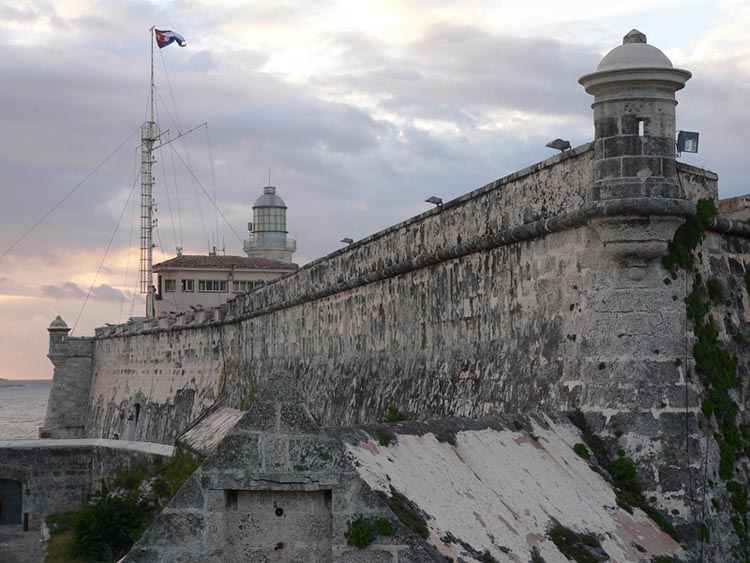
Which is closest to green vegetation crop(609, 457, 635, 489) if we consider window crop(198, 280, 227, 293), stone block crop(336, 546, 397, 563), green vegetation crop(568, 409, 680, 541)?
green vegetation crop(568, 409, 680, 541)

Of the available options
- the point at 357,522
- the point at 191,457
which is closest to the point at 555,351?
the point at 357,522

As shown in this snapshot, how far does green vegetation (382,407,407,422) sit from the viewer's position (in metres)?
14.0

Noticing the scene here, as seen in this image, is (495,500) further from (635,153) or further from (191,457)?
(191,457)

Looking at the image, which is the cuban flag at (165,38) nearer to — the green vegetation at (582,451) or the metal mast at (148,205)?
the metal mast at (148,205)

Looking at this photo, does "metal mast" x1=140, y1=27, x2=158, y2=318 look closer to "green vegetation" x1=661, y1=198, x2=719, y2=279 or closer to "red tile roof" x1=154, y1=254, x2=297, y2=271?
"red tile roof" x1=154, y1=254, x2=297, y2=271

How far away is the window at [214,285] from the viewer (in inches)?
1907

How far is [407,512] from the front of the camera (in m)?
6.91

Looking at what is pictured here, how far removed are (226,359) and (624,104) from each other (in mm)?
18079

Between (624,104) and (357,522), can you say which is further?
(624,104)

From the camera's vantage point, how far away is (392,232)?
16.3m

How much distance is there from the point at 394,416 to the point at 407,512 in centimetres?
706

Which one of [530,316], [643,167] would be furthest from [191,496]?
[530,316]

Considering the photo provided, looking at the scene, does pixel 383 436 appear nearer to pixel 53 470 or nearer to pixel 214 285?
pixel 53 470

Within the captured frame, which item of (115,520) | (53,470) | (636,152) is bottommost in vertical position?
(115,520)
